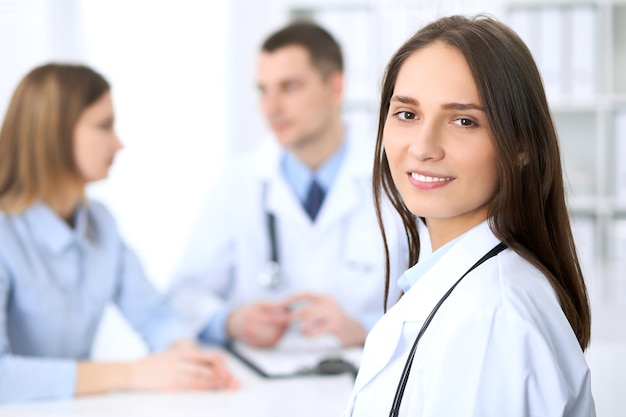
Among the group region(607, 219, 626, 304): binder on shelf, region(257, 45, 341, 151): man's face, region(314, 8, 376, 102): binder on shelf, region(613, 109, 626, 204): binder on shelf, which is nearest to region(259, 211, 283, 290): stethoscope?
region(257, 45, 341, 151): man's face

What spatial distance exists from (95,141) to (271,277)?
2.09ft

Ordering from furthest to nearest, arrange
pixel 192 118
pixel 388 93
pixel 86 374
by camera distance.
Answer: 1. pixel 192 118
2. pixel 86 374
3. pixel 388 93

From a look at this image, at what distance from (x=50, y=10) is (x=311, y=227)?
1.26 m

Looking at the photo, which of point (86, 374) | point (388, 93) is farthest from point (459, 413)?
point (86, 374)

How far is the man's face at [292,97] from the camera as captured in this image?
2318mm

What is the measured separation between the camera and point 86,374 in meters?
1.60

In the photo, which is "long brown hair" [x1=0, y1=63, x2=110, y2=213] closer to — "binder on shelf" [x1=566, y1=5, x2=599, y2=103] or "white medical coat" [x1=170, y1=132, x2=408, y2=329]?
"white medical coat" [x1=170, y1=132, x2=408, y2=329]

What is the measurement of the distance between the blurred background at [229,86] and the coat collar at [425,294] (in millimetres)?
1976

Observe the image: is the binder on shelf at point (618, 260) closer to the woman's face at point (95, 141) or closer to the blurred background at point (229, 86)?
the blurred background at point (229, 86)

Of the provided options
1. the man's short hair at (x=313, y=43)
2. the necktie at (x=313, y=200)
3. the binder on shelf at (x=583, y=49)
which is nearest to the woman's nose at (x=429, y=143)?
the necktie at (x=313, y=200)

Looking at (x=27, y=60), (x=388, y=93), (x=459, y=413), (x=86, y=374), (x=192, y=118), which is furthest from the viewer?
(x=192, y=118)

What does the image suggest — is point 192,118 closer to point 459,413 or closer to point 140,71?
point 140,71

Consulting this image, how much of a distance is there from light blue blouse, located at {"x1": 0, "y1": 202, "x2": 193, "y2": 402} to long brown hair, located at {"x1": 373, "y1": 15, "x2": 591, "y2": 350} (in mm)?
1037

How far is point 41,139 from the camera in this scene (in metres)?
1.81
